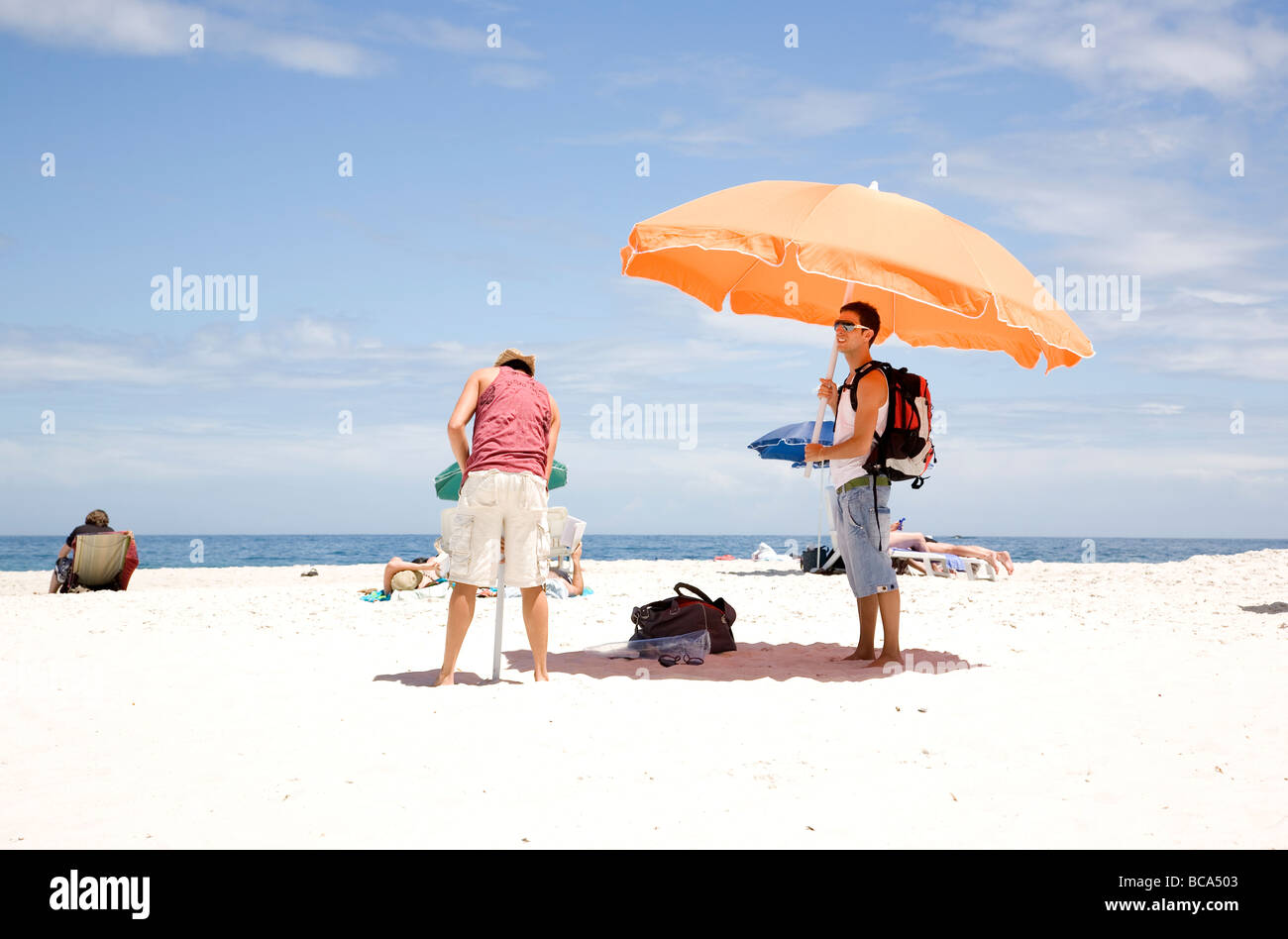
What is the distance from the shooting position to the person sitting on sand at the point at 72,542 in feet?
37.6

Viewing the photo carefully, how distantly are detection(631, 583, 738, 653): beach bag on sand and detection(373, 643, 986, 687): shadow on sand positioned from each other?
0.43 ft

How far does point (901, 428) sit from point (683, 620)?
6.24ft

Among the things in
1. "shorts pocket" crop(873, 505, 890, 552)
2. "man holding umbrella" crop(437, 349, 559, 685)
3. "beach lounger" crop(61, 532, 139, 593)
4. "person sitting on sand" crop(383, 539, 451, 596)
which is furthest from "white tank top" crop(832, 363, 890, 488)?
"beach lounger" crop(61, 532, 139, 593)

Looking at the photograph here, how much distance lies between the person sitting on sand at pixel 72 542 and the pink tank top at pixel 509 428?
28.8 feet

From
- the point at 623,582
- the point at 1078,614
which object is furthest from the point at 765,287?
the point at 623,582

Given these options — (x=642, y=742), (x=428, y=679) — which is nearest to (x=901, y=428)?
(x=642, y=742)

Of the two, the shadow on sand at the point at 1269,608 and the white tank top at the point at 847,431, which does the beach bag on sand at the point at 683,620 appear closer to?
the white tank top at the point at 847,431

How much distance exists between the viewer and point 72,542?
11.7 m

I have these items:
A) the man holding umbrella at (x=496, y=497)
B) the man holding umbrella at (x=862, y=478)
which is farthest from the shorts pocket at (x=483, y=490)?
the man holding umbrella at (x=862, y=478)

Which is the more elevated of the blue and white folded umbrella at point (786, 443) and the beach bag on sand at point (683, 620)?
the blue and white folded umbrella at point (786, 443)

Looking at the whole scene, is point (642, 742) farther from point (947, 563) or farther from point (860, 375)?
point (947, 563)
